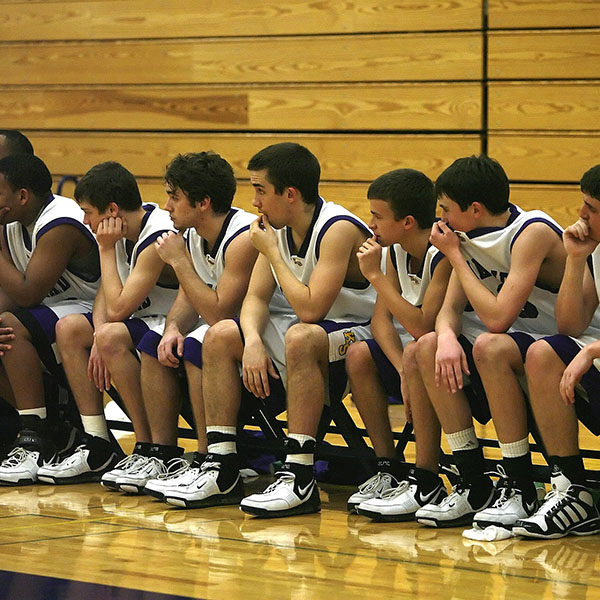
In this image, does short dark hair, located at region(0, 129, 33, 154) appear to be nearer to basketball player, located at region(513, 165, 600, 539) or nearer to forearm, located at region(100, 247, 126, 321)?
forearm, located at region(100, 247, 126, 321)

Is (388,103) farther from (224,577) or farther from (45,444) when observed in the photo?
(224,577)

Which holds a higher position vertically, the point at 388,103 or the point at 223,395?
the point at 388,103

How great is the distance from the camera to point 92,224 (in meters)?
4.27

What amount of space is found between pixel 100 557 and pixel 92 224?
1.51 metres

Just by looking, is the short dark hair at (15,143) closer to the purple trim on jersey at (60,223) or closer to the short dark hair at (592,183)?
the purple trim on jersey at (60,223)

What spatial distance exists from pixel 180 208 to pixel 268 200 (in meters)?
0.35

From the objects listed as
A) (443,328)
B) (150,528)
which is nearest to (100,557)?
(150,528)

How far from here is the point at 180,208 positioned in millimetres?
4051

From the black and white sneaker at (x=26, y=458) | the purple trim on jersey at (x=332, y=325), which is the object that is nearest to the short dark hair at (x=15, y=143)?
the black and white sneaker at (x=26, y=458)

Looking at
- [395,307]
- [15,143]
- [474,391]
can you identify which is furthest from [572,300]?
[15,143]

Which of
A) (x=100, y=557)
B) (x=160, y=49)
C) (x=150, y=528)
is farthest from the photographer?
(x=160, y=49)

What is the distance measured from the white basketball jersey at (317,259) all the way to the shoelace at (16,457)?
3.94 ft

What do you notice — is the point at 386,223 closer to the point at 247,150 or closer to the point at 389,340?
the point at 389,340

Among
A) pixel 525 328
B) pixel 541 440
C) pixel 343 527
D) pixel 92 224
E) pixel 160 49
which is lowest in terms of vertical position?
pixel 343 527
